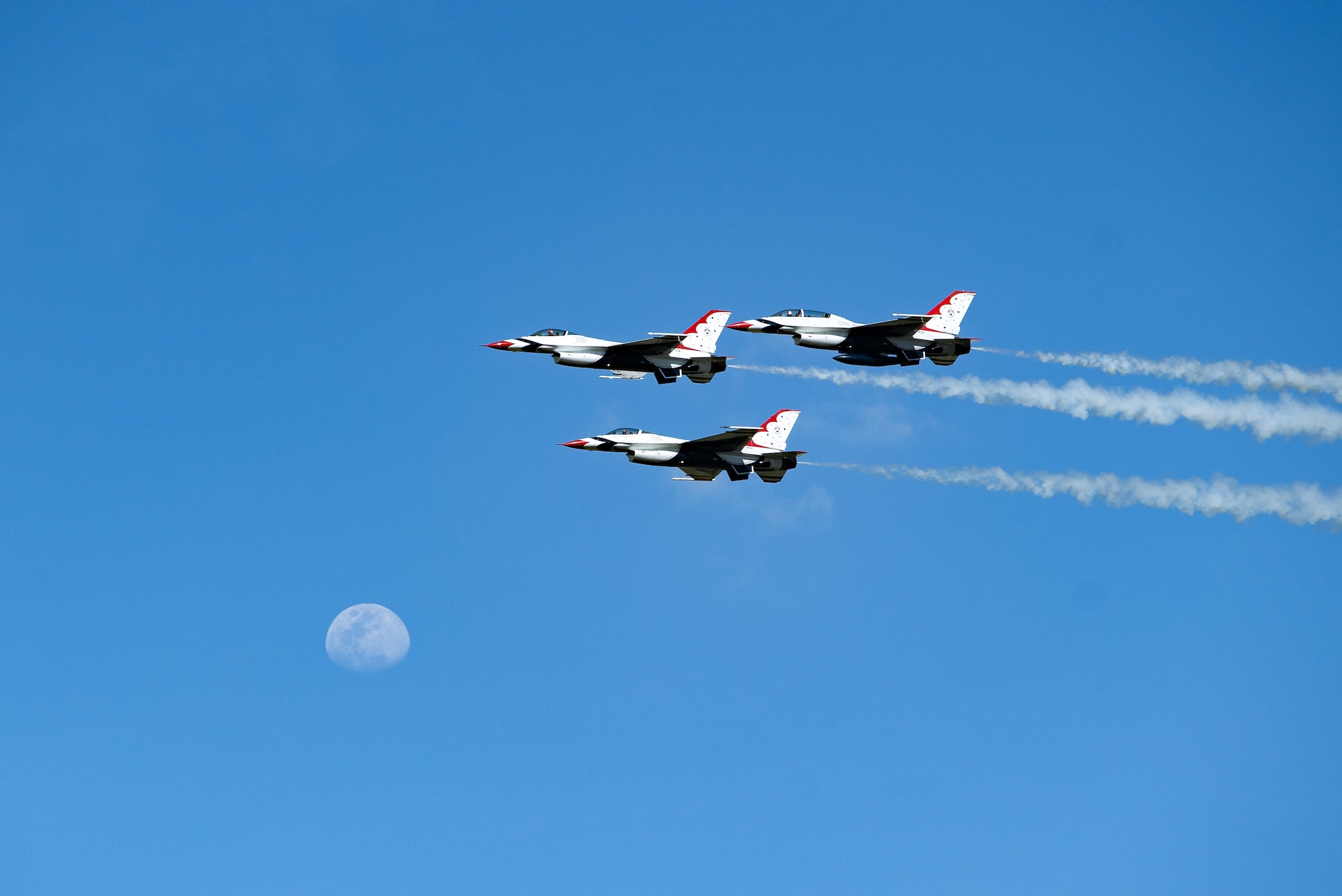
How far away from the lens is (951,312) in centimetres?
7869

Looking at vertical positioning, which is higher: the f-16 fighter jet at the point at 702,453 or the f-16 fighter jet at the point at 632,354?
the f-16 fighter jet at the point at 632,354

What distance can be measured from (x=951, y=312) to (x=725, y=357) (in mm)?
14702

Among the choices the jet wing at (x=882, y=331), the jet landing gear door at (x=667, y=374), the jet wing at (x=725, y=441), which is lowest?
the jet wing at (x=725, y=441)

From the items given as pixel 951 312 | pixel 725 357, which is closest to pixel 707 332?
pixel 725 357

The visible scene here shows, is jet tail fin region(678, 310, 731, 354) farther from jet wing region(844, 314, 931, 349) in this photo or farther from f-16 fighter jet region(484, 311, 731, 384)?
jet wing region(844, 314, 931, 349)

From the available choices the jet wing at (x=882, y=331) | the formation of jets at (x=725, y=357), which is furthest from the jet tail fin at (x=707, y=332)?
the jet wing at (x=882, y=331)

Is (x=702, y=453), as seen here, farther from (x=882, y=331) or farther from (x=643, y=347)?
(x=882, y=331)

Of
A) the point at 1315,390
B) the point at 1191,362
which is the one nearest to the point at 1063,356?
the point at 1191,362

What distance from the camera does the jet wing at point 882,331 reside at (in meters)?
75.1

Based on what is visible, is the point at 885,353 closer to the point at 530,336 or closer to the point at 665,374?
the point at 665,374

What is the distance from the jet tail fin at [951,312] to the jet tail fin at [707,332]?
1231 cm

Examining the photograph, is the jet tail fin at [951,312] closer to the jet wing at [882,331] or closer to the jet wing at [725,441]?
the jet wing at [882,331]

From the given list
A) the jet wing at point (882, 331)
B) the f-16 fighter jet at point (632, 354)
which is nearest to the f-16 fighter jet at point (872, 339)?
the jet wing at point (882, 331)

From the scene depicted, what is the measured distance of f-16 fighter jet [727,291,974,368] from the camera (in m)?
76.0
